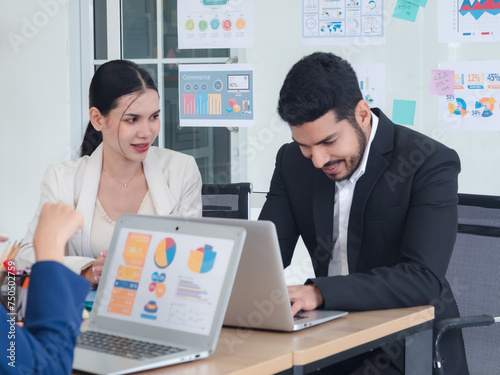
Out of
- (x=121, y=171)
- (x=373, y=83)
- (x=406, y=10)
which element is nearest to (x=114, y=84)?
(x=121, y=171)

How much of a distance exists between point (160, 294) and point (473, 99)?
224 centimetres

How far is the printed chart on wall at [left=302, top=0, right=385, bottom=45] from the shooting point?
343 centimetres

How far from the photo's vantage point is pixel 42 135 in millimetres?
4168

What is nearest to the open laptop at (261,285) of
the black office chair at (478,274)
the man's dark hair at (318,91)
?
the man's dark hair at (318,91)

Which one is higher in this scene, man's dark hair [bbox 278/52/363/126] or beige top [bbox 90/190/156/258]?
man's dark hair [bbox 278/52/363/126]

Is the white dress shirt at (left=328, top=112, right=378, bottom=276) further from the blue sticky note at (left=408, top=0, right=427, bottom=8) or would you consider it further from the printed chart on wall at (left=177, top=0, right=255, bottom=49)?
the printed chart on wall at (left=177, top=0, right=255, bottom=49)

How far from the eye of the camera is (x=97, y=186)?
7.60 ft

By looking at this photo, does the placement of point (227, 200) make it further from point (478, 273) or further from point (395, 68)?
point (395, 68)

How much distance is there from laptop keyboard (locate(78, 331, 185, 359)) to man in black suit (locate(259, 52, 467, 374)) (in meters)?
0.43

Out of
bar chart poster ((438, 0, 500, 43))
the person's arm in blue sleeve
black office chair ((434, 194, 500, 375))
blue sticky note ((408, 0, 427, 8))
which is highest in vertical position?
blue sticky note ((408, 0, 427, 8))

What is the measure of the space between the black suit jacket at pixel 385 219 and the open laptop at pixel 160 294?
359mm

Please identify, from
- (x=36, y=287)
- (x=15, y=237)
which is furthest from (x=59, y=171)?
(x=15, y=237)

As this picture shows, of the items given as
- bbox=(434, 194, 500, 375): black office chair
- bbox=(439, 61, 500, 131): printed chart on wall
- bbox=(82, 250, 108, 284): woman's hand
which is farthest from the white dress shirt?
bbox=(439, 61, 500, 131): printed chart on wall

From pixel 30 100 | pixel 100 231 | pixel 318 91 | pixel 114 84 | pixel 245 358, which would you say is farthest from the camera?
pixel 30 100
